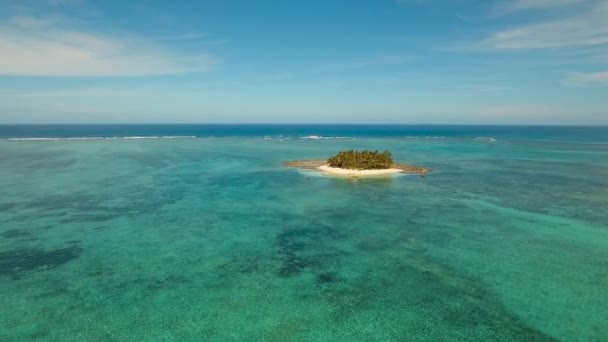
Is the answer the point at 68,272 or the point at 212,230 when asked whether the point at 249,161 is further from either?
the point at 68,272

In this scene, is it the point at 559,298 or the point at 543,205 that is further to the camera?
the point at 543,205

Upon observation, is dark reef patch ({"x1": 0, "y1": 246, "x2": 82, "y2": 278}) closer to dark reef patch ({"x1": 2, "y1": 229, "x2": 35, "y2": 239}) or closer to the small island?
dark reef patch ({"x1": 2, "y1": 229, "x2": 35, "y2": 239})

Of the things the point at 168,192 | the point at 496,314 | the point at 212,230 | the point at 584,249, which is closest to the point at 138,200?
the point at 168,192

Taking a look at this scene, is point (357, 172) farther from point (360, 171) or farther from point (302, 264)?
point (302, 264)

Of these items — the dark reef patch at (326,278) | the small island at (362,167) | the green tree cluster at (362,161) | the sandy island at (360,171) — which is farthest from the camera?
the green tree cluster at (362,161)

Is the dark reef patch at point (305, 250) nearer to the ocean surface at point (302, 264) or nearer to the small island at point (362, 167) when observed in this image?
the ocean surface at point (302, 264)

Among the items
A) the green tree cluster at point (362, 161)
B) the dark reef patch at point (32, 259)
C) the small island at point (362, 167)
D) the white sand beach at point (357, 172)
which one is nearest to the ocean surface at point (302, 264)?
the dark reef patch at point (32, 259)
